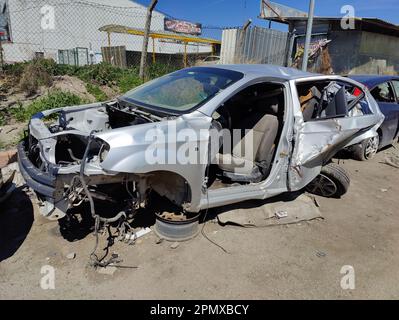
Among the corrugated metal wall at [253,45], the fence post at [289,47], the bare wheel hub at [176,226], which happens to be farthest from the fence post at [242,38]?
the bare wheel hub at [176,226]

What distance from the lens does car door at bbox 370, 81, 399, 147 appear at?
225 inches

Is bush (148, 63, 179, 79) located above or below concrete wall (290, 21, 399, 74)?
below

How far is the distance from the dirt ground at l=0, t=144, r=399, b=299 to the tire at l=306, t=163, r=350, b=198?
46 cm

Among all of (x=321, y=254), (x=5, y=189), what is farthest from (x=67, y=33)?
(x=321, y=254)

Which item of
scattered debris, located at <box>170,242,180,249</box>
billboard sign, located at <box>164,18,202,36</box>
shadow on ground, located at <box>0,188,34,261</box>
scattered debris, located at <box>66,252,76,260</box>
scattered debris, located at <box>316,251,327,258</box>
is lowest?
scattered debris, located at <box>316,251,327,258</box>

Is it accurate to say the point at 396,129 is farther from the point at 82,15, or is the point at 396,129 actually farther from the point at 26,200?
the point at 82,15

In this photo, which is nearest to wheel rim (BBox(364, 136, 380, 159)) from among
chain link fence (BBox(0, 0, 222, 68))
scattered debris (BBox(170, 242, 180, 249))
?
scattered debris (BBox(170, 242, 180, 249))

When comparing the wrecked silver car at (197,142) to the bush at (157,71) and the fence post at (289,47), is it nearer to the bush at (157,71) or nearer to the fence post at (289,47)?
the bush at (157,71)

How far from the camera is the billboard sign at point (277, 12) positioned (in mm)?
12781

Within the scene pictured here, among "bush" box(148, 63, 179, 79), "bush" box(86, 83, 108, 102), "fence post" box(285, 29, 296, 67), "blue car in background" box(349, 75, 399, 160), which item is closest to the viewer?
"blue car in background" box(349, 75, 399, 160)

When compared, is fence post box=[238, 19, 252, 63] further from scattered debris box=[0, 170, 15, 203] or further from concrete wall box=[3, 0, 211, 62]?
scattered debris box=[0, 170, 15, 203]

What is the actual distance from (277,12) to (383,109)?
9.52 metres

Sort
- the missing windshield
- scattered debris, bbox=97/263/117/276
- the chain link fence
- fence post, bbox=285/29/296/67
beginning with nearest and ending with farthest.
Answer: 1. scattered debris, bbox=97/263/117/276
2. the missing windshield
3. fence post, bbox=285/29/296/67
4. the chain link fence

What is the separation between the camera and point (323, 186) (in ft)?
13.8
